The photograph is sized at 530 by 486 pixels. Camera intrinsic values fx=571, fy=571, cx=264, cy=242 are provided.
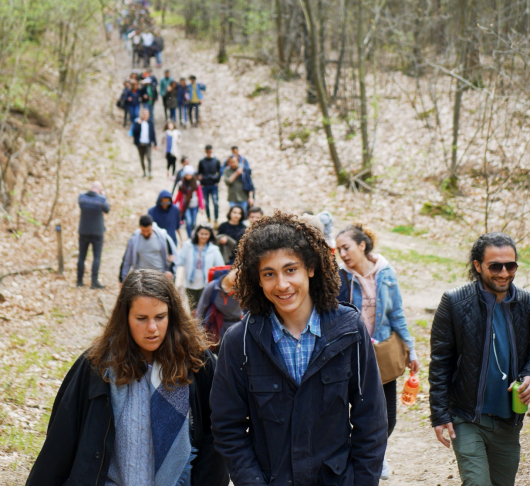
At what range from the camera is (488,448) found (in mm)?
3693

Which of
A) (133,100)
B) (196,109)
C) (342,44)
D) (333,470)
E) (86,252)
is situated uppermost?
(342,44)

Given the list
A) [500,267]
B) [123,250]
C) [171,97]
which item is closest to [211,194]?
[123,250]

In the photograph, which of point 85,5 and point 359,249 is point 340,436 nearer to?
point 359,249

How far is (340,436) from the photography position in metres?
2.53

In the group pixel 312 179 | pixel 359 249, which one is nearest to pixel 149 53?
pixel 312 179

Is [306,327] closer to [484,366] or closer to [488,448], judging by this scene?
[484,366]

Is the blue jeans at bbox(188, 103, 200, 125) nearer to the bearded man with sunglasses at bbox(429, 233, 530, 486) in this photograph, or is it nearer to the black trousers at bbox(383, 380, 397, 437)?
the black trousers at bbox(383, 380, 397, 437)

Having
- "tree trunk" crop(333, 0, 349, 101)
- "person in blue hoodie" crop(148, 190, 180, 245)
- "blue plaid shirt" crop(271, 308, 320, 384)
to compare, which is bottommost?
"blue plaid shirt" crop(271, 308, 320, 384)

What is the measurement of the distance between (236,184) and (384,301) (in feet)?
32.4

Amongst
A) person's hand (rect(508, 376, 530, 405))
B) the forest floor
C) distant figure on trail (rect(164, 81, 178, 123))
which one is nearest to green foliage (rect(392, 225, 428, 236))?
→ the forest floor

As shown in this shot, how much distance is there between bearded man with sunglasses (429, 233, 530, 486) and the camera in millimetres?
3584

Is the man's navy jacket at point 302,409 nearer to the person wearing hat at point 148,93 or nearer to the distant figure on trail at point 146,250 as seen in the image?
the distant figure on trail at point 146,250

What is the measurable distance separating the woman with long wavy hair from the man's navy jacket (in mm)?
381

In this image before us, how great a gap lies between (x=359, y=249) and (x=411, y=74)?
21.5 meters
